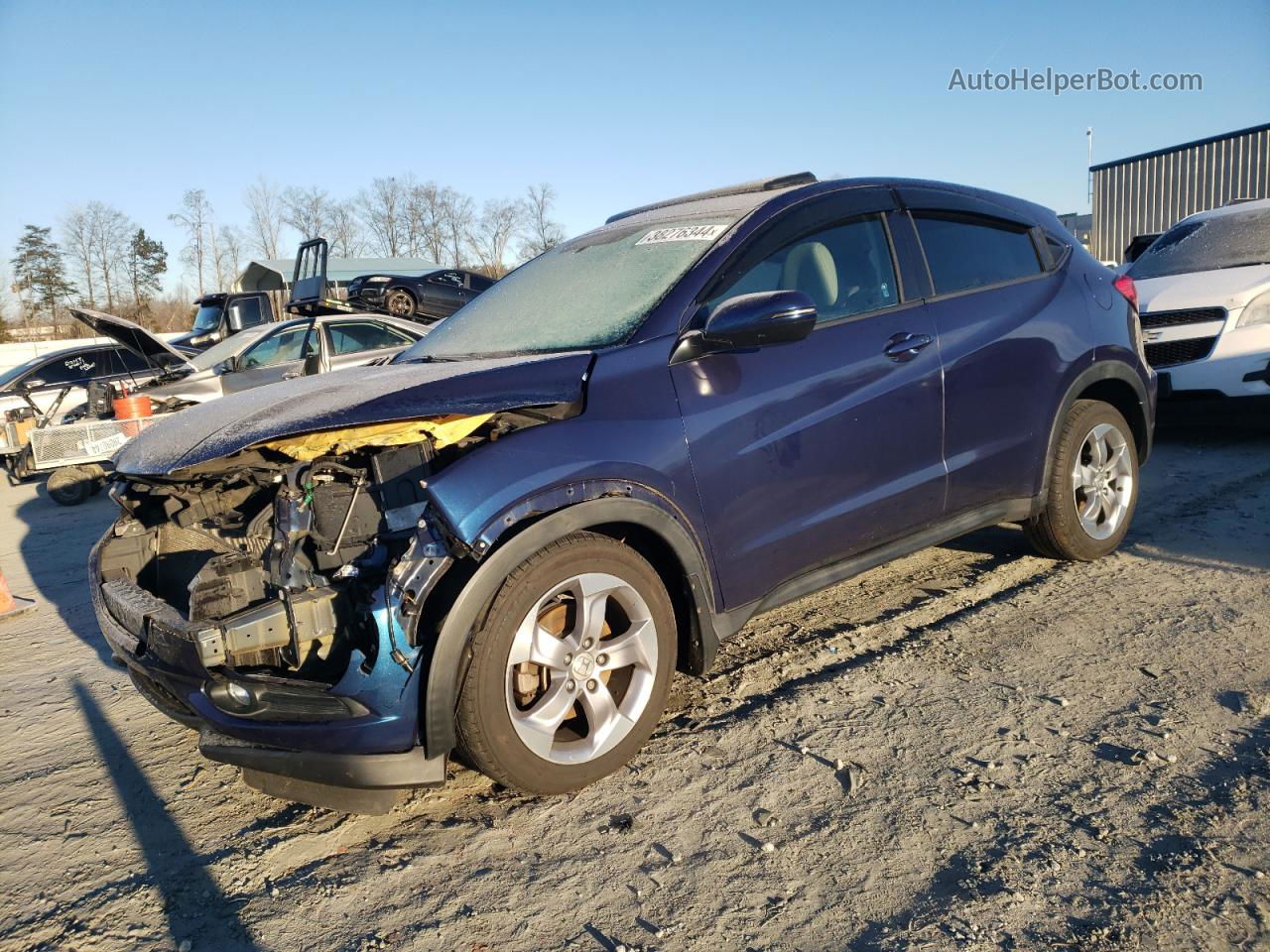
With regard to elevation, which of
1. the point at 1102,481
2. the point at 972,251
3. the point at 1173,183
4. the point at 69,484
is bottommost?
the point at 69,484

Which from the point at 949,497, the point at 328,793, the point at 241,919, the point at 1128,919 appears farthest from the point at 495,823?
the point at 949,497

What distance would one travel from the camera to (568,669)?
8.54 feet

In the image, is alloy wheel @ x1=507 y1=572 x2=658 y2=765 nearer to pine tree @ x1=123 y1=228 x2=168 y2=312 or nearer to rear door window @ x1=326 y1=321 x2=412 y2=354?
rear door window @ x1=326 y1=321 x2=412 y2=354

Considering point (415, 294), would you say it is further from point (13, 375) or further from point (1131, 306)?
point (1131, 306)

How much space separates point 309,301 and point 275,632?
5.14 metres

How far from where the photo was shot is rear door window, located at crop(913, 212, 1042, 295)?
3695 mm

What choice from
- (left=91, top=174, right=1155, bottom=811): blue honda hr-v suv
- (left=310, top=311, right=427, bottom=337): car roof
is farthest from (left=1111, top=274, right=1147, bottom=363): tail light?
(left=310, top=311, right=427, bottom=337): car roof

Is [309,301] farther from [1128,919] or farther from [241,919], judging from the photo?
[1128,919]

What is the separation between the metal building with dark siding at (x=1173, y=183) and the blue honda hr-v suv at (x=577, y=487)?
1807 cm

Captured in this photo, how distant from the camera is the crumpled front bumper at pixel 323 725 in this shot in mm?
2344

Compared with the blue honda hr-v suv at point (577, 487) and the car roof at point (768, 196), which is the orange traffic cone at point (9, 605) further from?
the car roof at point (768, 196)

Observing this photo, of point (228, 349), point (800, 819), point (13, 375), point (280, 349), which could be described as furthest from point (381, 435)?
point (13, 375)

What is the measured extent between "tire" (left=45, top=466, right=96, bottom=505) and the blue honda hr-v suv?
715 centimetres

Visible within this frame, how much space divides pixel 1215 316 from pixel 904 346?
178 inches
